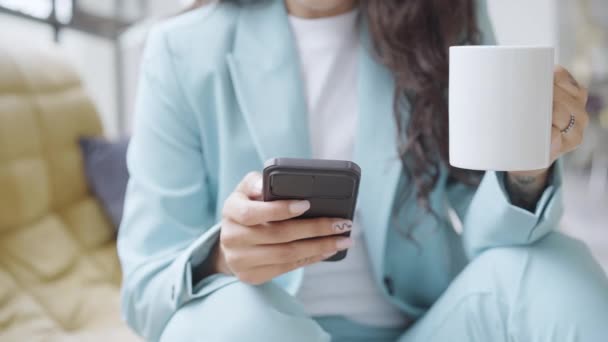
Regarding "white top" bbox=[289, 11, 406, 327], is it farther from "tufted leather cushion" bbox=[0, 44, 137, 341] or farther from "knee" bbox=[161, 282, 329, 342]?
"tufted leather cushion" bbox=[0, 44, 137, 341]

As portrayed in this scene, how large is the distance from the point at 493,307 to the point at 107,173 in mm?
973

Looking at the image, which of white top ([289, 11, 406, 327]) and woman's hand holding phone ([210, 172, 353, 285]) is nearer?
woman's hand holding phone ([210, 172, 353, 285])

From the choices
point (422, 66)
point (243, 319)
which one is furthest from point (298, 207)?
point (422, 66)

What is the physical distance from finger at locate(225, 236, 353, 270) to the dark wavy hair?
255 millimetres

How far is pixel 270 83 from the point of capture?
3.01 ft

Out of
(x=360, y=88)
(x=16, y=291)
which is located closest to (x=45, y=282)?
(x=16, y=291)

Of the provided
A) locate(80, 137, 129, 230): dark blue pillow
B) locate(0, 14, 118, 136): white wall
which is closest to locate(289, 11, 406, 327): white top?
locate(80, 137, 129, 230): dark blue pillow

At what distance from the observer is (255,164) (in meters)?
0.91

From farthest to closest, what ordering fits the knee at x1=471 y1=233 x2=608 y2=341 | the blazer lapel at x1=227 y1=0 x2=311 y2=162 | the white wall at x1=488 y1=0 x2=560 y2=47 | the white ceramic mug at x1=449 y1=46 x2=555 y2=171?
1. the white wall at x1=488 y1=0 x2=560 y2=47
2. the blazer lapel at x1=227 y1=0 x2=311 y2=162
3. the knee at x1=471 y1=233 x2=608 y2=341
4. the white ceramic mug at x1=449 y1=46 x2=555 y2=171

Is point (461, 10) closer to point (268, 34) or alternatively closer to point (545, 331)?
point (268, 34)

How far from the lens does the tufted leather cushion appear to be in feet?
3.78

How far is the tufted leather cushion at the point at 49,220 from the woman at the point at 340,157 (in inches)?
13.4

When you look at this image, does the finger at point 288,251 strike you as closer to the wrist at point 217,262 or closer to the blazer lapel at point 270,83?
the wrist at point 217,262

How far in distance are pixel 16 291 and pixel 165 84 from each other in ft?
1.65
